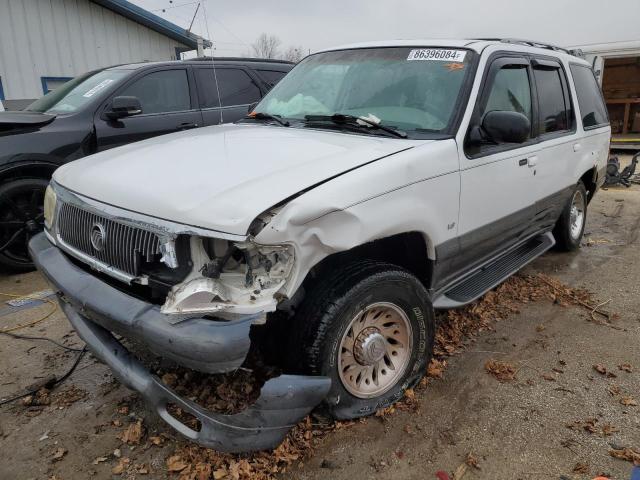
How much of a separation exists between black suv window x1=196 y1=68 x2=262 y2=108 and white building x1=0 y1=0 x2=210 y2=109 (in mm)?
6036

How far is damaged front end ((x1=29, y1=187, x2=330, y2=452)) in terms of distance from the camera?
6.30ft

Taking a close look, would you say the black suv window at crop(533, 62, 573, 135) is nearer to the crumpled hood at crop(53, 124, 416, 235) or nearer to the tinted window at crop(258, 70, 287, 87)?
the crumpled hood at crop(53, 124, 416, 235)

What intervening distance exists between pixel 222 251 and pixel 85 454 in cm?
135

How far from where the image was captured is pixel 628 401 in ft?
9.19

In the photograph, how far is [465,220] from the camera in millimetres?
3010

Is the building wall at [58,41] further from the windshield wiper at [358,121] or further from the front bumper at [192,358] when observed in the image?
the front bumper at [192,358]

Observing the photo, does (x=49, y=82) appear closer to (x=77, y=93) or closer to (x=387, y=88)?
(x=77, y=93)

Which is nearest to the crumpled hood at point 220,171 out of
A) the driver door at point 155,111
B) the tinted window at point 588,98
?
the driver door at point 155,111

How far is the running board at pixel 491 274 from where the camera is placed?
318 centimetres

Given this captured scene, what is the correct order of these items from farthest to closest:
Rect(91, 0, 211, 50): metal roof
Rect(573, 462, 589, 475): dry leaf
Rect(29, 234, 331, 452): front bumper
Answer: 1. Rect(91, 0, 211, 50): metal roof
2. Rect(573, 462, 589, 475): dry leaf
3. Rect(29, 234, 331, 452): front bumper

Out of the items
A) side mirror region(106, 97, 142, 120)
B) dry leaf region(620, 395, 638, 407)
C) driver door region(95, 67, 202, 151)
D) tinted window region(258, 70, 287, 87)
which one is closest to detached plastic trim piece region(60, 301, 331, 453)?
dry leaf region(620, 395, 638, 407)

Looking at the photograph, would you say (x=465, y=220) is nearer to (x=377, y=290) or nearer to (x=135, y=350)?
(x=377, y=290)

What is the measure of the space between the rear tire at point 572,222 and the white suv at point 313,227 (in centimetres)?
140

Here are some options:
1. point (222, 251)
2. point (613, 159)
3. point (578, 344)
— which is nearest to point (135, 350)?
point (222, 251)
